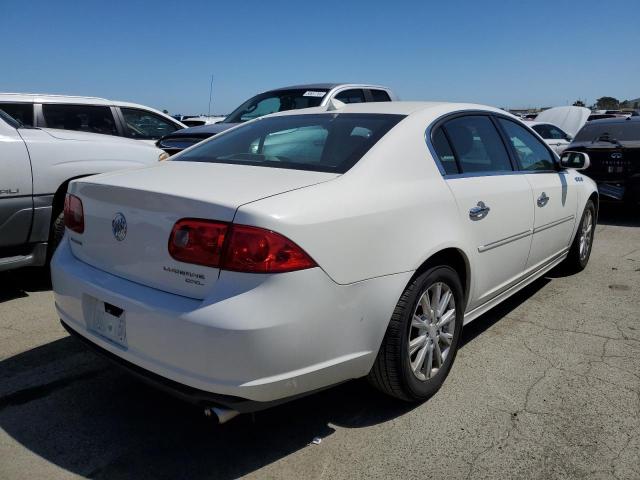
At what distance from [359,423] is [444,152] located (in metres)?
1.55

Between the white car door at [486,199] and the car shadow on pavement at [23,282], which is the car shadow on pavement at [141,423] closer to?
the white car door at [486,199]

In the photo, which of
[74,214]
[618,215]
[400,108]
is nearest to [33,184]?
[74,214]

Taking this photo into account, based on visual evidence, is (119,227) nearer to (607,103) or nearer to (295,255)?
(295,255)

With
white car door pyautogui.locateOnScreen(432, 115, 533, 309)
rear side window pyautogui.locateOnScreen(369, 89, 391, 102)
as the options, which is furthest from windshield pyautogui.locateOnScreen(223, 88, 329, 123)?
white car door pyautogui.locateOnScreen(432, 115, 533, 309)

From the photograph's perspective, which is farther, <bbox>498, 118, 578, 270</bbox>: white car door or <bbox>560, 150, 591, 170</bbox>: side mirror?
<bbox>560, 150, 591, 170</bbox>: side mirror

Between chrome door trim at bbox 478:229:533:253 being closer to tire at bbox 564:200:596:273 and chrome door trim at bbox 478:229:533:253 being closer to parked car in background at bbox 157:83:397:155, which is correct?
tire at bbox 564:200:596:273

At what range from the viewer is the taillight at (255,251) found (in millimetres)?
2162

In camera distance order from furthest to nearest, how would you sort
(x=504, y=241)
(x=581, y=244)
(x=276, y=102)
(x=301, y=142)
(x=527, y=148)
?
(x=276, y=102), (x=581, y=244), (x=527, y=148), (x=504, y=241), (x=301, y=142)

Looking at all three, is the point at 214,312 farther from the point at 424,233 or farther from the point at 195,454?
the point at 424,233

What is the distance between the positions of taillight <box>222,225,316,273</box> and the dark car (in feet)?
23.7

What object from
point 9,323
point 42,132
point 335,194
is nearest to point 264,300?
point 335,194

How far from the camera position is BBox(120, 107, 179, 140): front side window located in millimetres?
7070

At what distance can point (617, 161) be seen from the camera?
796 cm

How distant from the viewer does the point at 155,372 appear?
234 centimetres
